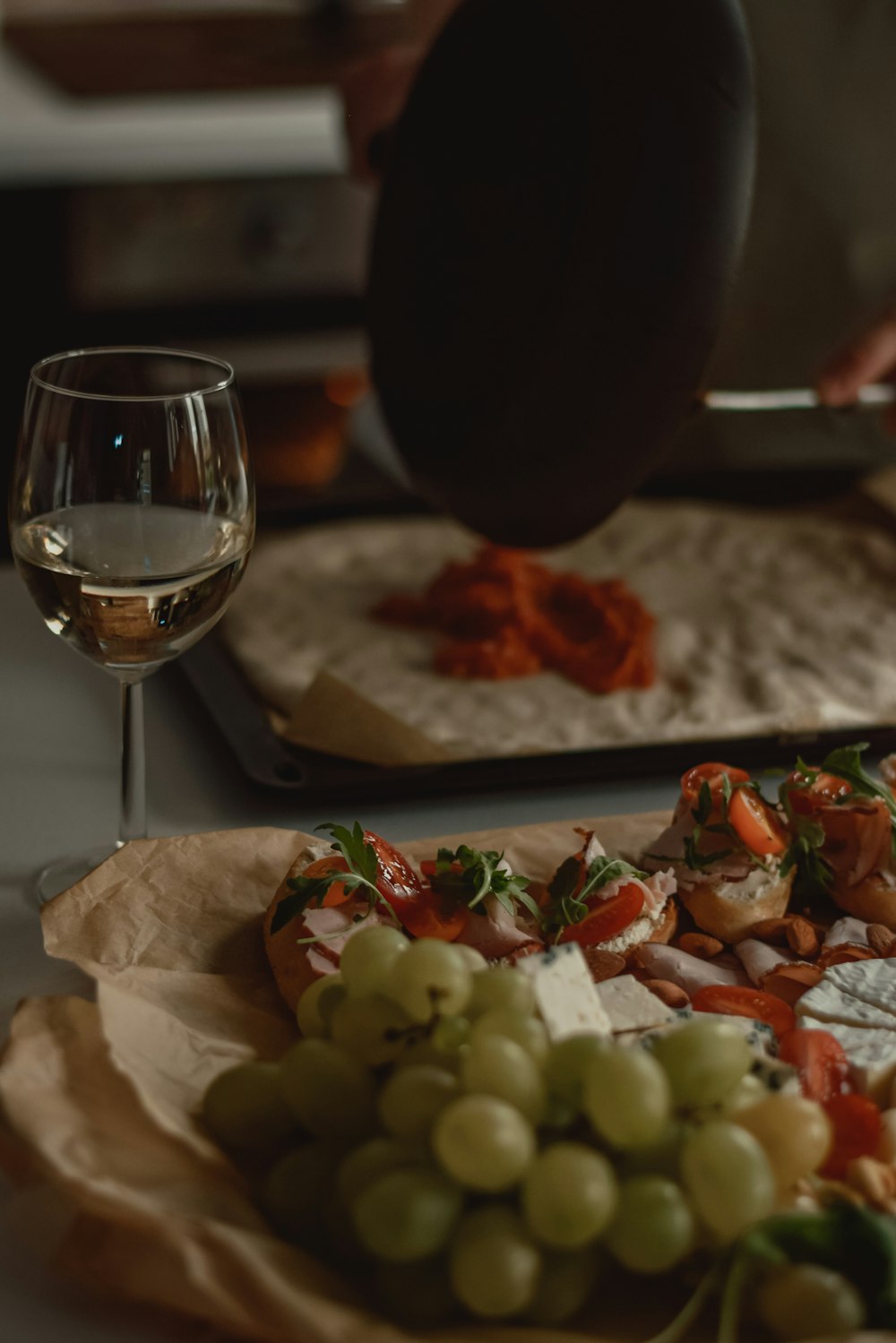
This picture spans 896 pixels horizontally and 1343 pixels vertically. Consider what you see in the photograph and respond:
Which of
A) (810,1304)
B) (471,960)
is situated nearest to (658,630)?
(471,960)

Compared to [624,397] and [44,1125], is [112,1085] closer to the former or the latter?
[44,1125]

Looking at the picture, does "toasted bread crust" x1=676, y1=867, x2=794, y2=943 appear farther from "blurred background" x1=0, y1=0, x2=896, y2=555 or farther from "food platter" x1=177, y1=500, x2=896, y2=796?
"blurred background" x1=0, y1=0, x2=896, y2=555

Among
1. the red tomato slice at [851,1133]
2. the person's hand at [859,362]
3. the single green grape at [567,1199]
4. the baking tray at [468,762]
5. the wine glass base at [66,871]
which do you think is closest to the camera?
the single green grape at [567,1199]

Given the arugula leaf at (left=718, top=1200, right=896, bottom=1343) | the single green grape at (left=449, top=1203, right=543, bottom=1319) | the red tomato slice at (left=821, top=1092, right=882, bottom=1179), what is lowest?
the red tomato slice at (left=821, top=1092, right=882, bottom=1179)

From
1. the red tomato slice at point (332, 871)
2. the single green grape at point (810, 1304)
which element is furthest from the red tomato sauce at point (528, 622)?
the single green grape at point (810, 1304)

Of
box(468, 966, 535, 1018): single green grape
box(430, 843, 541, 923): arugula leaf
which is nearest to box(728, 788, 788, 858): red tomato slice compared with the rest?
box(430, 843, 541, 923): arugula leaf

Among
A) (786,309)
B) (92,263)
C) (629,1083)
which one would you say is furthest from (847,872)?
(92,263)

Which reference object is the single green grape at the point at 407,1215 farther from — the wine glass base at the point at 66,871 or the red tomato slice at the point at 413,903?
the wine glass base at the point at 66,871
